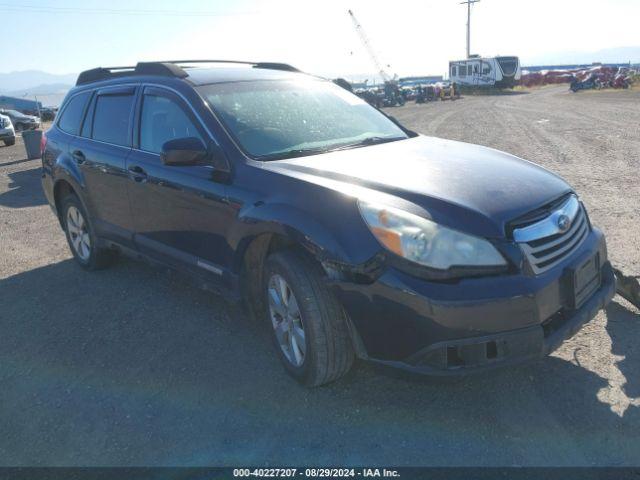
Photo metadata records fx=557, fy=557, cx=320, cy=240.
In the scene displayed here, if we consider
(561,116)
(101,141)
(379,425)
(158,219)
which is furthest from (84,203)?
(561,116)

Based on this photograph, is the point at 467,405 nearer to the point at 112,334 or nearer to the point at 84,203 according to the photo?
the point at 112,334

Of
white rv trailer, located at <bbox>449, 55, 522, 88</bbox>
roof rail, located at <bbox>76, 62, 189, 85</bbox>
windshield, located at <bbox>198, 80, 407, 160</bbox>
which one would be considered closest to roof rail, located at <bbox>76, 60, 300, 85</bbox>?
roof rail, located at <bbox>76, 62, 189, 85</bbox>

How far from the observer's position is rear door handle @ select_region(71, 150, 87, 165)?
502 cm

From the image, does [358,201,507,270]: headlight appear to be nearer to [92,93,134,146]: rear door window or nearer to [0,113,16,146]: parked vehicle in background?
[92,93,134,146]: rear door window

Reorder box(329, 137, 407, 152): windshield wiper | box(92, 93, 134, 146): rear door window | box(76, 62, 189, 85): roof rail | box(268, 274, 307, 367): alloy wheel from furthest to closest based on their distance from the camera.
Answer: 1. box(92, 93, 134, 146): rear door window
2. box(76, 62, 189, 85): roof rail
3. box(329, 137, 407, 152): windshield wiper
4. box(268, 274, 307, 367): alloy wheel

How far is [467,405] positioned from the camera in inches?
116

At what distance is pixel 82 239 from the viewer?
5.48 metres

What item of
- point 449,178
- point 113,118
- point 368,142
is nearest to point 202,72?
point 113,118

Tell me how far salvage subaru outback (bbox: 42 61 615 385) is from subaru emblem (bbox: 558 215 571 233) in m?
0.01

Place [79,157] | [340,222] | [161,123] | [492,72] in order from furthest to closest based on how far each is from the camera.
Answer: [492,72]
[79,157]
[161,123]
[340,222]

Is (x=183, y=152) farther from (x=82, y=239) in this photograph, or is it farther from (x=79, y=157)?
(x=82, y=239)

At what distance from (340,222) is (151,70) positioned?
8.10ft

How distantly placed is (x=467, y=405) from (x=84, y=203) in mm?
3875

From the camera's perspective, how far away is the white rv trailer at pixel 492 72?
5219 cm
